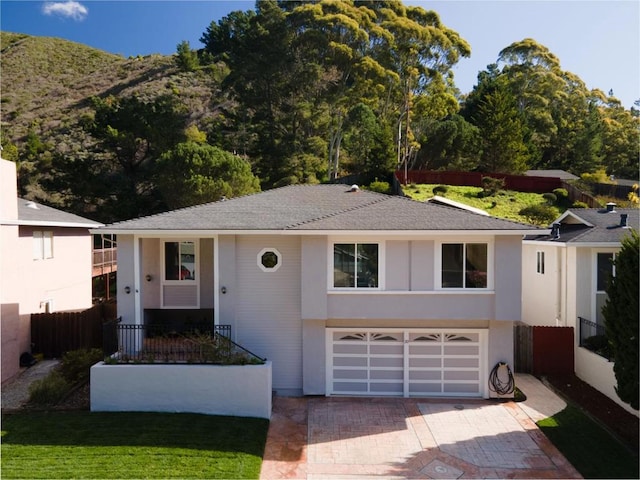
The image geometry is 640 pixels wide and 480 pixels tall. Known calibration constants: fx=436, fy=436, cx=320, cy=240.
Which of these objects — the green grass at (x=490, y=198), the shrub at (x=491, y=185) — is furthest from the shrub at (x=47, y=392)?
the shrub at (x=491, y=185)

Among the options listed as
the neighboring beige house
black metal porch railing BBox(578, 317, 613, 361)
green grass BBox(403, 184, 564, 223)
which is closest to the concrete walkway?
black metal porch railing BBox(578, 317, 613, 361)

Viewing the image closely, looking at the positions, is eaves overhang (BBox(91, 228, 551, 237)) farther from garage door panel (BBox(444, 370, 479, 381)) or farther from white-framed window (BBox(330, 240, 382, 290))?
garage door panel (BBox(444, 370, 479, 381))

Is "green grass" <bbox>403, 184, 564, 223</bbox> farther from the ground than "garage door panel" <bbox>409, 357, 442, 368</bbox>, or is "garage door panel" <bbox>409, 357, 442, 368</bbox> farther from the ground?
"green grass" <bbox>403, 184, 564, 223</bbox>

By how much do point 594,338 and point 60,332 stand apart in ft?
55.2

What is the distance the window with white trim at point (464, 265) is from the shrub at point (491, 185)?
91.7 feet

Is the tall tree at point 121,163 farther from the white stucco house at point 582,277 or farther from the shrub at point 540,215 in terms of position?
the white stucco house at point 582,277

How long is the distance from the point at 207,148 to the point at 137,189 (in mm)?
8700

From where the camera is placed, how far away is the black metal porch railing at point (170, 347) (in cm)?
1069

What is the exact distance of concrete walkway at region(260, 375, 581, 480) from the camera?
830 cm

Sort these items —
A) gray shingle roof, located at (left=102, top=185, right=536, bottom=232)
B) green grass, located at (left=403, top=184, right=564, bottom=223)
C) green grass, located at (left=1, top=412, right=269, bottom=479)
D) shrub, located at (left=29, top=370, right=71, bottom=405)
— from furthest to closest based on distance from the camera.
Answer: green grass, located at (left=403, top=184, right=564, bottom=223)
gray shingle roof, located at (left=102, top=185, right=536, bottom=232)
shrub, located at (left=29, top=370, right=71, bottom=405)
green grass, located at (left=1, top=412, right=269, bottom=479)

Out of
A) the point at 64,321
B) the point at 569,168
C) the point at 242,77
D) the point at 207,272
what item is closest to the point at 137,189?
the point at 242,77

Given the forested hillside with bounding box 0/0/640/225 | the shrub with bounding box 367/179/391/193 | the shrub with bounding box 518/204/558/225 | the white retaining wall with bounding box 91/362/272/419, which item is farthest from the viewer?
the shrub with bounding box 367/179/391/193

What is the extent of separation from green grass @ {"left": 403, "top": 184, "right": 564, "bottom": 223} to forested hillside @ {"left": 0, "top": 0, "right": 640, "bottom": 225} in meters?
4.87

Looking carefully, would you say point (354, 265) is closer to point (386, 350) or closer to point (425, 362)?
point (386, 350)
